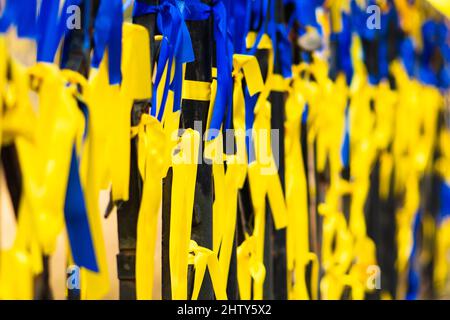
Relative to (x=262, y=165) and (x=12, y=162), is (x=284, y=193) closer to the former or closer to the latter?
(x=262, y=165)

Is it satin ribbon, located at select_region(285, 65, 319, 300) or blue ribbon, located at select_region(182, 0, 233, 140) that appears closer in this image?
blue ribbon, located at select_region(182, 0, 233, 140)

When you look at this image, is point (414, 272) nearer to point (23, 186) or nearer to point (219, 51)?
point (219, 51)

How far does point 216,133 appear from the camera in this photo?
→ 1.19 m

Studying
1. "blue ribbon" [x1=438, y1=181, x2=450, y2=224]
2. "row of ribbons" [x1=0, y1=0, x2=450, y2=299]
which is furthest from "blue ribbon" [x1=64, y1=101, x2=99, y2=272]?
"blue ribbon" [x1=438, y1=181, x2=450, y2=224]

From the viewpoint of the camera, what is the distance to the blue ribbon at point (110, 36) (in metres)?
0.99

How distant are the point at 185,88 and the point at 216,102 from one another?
2.2 inches

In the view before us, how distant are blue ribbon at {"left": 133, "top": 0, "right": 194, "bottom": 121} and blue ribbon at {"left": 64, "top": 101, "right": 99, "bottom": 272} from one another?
18 cm

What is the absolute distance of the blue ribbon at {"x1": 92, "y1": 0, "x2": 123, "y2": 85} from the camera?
0.99 metres

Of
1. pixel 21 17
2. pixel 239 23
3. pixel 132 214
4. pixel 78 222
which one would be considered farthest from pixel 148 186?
pixel 239 23

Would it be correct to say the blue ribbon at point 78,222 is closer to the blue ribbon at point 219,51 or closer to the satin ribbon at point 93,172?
the satin ribbon at point 93,172

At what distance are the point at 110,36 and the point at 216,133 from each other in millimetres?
263

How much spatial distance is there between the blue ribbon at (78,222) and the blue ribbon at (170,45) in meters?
0.18

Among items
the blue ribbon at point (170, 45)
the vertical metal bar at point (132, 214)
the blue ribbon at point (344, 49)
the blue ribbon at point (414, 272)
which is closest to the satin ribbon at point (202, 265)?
the vertical metal bar at point (132, 214)

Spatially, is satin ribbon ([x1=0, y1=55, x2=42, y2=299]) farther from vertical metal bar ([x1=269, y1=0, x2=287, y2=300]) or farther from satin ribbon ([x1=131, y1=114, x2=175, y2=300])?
vertical metal bar ([x1=269, y1=0, x2=287, y2=300])
